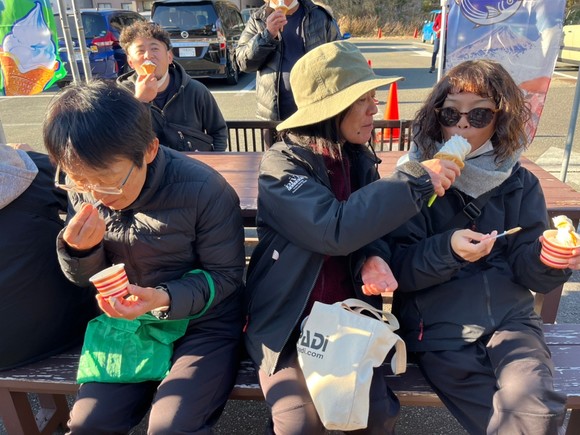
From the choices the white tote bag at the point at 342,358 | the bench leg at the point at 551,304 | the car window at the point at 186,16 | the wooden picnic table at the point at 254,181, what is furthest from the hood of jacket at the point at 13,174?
the car window at the point at 186,16

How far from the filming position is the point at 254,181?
2.71 metres

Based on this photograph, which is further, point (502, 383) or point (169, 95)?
point (169, 95)

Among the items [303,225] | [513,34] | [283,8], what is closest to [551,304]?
[303,225]

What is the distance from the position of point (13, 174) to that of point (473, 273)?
179 cm

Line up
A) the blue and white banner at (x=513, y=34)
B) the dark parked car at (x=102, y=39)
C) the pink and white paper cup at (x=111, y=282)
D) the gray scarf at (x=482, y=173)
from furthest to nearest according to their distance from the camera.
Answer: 1. the dark parked car at (x=102, y=39)
2. the blue and white banner at (x=513, y=34)
3. the gray scarf at (x=482, y=173)
4. the pink and white paper cup at (x=111, y=282)

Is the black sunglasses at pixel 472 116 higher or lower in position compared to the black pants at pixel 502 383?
higher

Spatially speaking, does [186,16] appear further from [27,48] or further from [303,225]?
[303,225]

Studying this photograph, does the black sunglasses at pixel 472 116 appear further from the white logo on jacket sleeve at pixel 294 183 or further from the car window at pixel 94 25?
the car window at pixel 94 25

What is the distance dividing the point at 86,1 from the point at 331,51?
35.9 m

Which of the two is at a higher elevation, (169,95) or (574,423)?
(169,95)

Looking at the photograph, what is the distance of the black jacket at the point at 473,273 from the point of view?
1.75 m

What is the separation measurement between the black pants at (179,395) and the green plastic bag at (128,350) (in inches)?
1.7

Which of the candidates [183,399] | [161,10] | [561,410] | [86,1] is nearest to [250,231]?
[183,399]

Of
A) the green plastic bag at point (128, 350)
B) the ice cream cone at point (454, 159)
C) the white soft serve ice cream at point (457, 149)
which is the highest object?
the white soft serve ice cream at point (457, 149)
